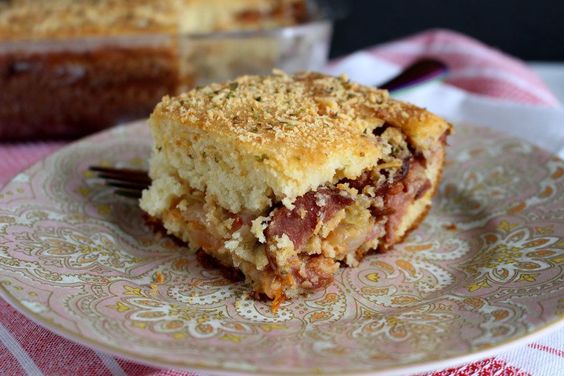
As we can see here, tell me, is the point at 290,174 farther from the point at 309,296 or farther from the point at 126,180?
the point at 126,180

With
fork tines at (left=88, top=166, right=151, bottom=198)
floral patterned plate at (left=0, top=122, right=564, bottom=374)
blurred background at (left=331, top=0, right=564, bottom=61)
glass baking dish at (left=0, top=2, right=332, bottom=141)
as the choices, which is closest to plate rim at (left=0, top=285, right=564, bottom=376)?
floral patterned plate at (left=0, top=122, right=564, bottom=374)

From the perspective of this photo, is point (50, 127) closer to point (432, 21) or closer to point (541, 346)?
point (541, 346)

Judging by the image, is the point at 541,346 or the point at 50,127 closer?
the point at 541,346

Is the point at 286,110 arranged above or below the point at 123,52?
above

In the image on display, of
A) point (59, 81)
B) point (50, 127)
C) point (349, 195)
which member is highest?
point (349, 195)

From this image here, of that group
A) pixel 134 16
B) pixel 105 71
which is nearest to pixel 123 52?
pixel 105 71

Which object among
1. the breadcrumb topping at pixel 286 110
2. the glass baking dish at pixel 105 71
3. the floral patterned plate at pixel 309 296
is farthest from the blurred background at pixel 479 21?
the breadcrumb topping at pixel 286 110

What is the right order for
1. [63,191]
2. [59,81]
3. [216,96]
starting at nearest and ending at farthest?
[216,96] → [63,191] → [59,81]

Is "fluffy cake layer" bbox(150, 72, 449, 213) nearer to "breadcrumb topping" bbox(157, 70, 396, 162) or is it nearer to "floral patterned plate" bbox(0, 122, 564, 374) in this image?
"breadcrumb topping" bbox(157, 70, 396, 162)

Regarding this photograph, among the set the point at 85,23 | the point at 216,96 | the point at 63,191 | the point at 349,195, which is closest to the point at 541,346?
the point at 349,195
